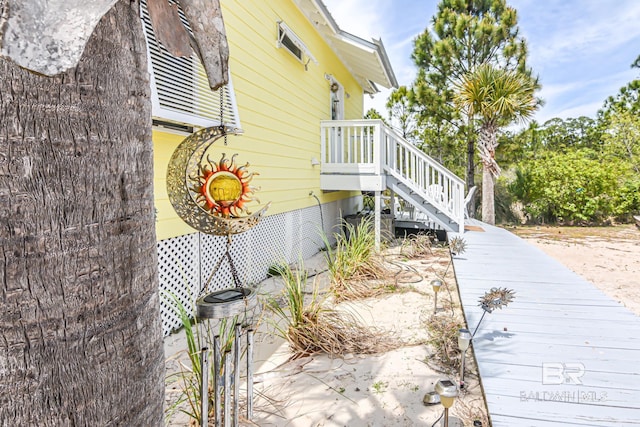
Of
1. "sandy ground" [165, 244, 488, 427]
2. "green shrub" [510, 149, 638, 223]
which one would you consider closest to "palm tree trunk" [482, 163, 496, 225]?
"green shrub" [510, 149, 638, 223]

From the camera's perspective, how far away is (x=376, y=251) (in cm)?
654

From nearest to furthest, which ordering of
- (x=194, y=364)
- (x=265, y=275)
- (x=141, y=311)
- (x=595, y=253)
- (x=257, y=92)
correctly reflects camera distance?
(x=141, y=311) → (x=194, y=364) → (x=257, y=92) → (x=265, y=275) → (x=595, y=253)

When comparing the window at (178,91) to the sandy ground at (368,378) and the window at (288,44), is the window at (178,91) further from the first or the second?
the window at (288,44)

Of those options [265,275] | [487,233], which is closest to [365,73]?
[487,233]

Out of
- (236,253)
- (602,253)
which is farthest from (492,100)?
(236,253)

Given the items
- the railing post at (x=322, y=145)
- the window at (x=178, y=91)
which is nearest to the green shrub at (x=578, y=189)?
the railing post at (x=322, y=145)

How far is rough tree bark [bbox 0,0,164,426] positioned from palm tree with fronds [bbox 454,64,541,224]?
12.3 metres

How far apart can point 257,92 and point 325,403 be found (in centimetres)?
452

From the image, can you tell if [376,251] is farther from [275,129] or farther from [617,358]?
[617,358]

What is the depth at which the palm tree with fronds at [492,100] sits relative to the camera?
11375mm

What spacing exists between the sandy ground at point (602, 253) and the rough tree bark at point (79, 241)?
6.26 m

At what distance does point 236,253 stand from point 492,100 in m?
9.73

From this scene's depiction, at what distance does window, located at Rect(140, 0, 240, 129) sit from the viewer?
3120mm

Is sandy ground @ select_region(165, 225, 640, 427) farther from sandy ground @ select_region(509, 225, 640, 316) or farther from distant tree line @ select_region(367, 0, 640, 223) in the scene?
distant tree line @ select_region(367, 0, 640, 223)
